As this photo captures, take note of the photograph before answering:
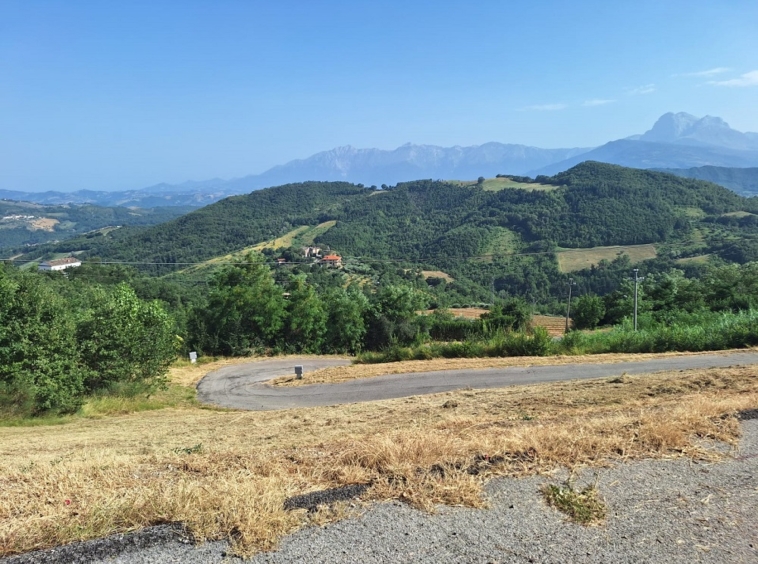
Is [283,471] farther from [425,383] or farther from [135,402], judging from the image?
[135,402]

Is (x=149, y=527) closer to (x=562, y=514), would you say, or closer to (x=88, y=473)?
(x=88, y=473)

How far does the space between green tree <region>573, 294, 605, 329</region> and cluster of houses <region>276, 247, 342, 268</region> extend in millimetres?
44542

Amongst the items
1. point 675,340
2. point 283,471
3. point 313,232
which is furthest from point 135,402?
point 313,232

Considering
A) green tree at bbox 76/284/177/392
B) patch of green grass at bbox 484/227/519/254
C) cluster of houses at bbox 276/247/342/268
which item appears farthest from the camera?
patch of green grass at bbox 484/227/519/254

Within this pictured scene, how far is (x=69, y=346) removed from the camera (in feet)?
49.8

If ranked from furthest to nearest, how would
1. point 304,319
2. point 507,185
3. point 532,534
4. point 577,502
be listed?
point 507,185
point 304,319
point 577,502
point 532,534

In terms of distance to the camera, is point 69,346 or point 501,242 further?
point 501,242

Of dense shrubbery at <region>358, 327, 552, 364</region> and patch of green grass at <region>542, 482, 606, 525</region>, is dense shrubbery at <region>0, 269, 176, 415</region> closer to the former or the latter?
dense shrubbery at <region>358, 327, 552, 364</region>

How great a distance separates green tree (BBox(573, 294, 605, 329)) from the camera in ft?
155

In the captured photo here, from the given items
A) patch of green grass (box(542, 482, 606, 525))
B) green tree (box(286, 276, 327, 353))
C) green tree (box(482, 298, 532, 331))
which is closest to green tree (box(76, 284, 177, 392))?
green tree (box(286, 276, 327, 353))

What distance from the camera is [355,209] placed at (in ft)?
474

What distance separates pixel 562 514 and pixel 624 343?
20.5 metres

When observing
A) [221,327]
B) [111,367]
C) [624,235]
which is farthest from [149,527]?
[624,235]

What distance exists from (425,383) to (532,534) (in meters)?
13.4
